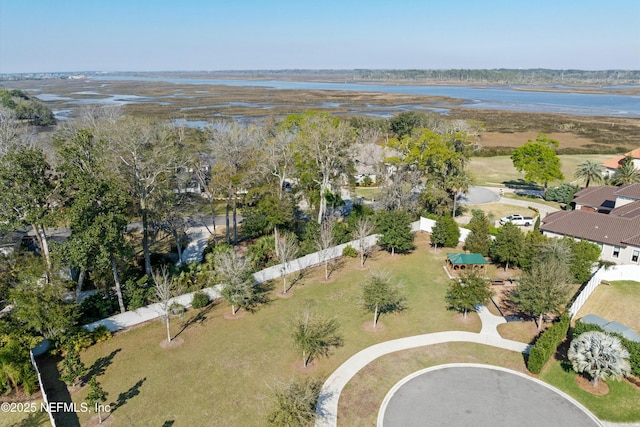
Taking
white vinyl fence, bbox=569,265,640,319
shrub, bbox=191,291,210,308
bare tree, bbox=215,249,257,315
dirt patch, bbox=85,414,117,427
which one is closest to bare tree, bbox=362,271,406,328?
bare tree, bbox=215,249,257,315

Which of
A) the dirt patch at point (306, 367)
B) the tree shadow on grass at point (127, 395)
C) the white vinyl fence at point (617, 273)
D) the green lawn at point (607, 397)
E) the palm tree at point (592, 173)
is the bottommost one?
the tree shadow on grass at point (127, 395)

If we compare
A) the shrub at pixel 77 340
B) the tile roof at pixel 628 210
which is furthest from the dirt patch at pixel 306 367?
the tile roof at pixel 628 210

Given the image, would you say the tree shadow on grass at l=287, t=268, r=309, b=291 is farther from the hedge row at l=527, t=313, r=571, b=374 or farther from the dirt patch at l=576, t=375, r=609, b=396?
the dirt patch at l=576, t=375, r=609, b=396

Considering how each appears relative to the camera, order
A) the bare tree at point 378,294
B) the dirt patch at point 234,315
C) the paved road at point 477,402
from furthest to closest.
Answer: the dirt patch at point 234,315
the bare tree at point 378,294
the paved road at point 477,402

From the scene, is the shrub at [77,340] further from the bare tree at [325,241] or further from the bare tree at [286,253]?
the bare tree at [325,241]

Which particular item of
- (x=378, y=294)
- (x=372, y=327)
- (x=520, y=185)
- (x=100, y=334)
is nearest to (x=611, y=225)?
(x=378, y=294)

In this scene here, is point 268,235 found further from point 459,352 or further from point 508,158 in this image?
point 508,158

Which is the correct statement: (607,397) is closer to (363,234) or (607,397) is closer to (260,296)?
(363,234)
